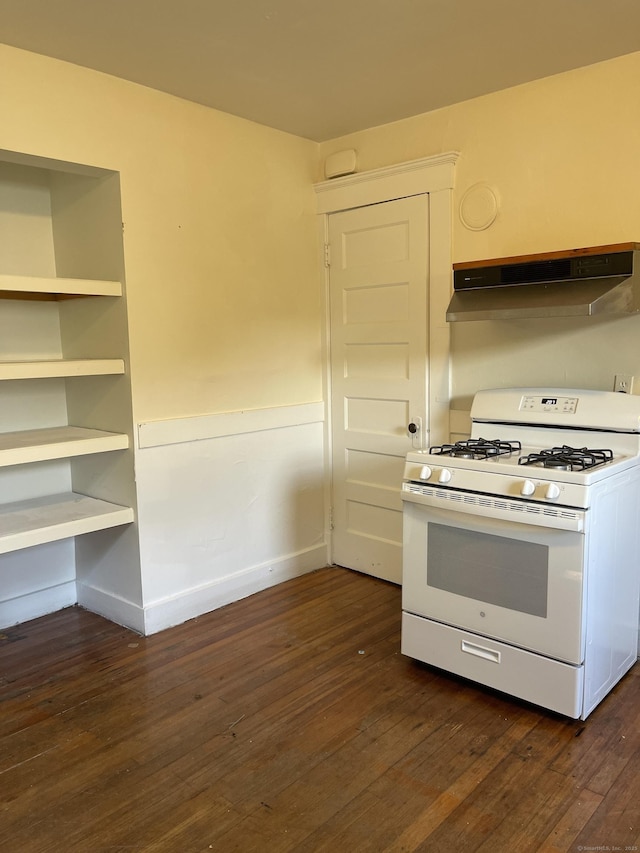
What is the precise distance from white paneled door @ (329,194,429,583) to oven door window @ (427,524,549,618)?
942mm

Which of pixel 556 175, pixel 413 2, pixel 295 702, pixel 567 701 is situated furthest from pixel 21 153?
pixel 567 701

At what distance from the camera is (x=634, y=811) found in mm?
1854

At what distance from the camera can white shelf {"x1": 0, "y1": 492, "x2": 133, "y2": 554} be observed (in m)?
2.65

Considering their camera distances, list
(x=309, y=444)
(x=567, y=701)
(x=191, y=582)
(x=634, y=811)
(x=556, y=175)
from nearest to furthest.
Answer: (x=634, y=811) → (x=567, y=701) → (x=556, y=175) → (x=191, y=582) → (x=309, y=444)

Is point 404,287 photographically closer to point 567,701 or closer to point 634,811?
point 567,701

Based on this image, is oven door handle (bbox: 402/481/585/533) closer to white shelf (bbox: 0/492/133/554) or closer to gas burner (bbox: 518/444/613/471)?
gas burner (bbox: 518/444/613/471)

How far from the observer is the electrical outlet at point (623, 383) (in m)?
2.63

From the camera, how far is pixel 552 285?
2.54 meters

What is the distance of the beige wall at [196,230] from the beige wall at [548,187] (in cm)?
79

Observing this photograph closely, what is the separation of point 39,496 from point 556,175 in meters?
2.84

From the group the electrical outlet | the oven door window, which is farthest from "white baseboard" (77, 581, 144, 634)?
the electrical outlet

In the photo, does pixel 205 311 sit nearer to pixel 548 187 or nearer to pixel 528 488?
pixel 548 187

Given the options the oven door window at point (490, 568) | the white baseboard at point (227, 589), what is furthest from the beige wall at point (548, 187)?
the white baseboard at point (227, 589)

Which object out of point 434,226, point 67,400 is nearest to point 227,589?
point 67,400
